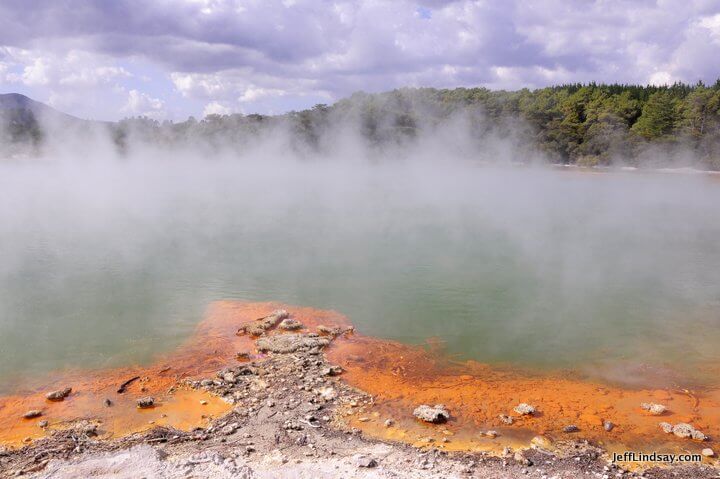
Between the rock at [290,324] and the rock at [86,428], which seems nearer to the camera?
the rock at [86,428]

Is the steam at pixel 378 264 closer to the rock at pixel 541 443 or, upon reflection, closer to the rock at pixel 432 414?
the rock at pixel 432 414

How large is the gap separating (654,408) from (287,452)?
3.69 meters

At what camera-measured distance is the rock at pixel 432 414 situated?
5078 mm

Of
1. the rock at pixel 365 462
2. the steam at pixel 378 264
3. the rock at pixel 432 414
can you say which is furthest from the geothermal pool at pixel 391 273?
the rock at pixel 365 462

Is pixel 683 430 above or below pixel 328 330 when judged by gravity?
below

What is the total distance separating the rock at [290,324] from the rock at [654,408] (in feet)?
13.8

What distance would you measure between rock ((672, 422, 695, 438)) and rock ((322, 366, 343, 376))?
3.34 meters

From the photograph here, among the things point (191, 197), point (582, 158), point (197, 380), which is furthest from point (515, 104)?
point (197, 380)

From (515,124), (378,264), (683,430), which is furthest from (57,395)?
(515,124)

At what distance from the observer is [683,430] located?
4949 mm

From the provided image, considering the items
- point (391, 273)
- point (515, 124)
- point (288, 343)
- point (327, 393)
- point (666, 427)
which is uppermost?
point (515, 124)

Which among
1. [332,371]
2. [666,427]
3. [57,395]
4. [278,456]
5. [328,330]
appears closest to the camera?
[278,456]

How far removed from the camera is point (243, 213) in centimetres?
1638

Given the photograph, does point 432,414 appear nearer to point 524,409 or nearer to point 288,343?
point 524,409
